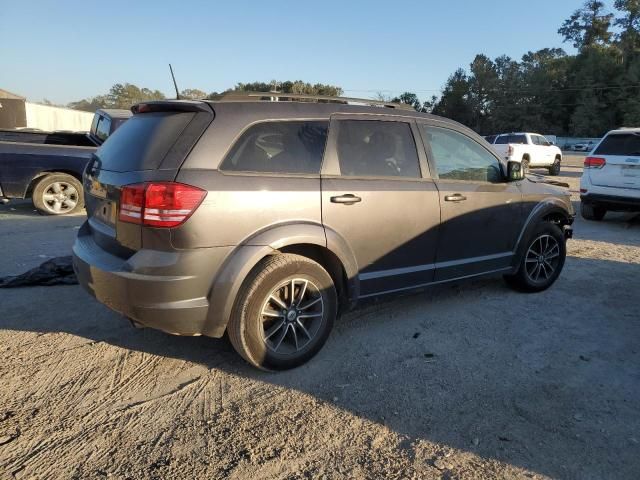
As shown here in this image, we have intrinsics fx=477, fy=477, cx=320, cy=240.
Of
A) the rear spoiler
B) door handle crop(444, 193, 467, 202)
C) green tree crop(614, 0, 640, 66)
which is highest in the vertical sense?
green tree crop(614, 0, 640, 66)

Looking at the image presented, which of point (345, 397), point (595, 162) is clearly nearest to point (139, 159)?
point (345, 397)

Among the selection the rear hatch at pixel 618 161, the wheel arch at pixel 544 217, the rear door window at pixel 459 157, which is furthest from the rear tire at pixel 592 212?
the rear door window at pixel 459 157

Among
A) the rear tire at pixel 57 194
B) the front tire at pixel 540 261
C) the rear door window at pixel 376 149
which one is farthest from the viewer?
the rear tire at pixel 57 194

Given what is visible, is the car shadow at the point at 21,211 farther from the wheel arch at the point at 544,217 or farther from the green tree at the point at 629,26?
the green tree at the point at 629,26

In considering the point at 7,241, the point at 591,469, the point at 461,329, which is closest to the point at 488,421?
the point at 591,469

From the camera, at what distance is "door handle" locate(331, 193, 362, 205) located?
11.2 feet

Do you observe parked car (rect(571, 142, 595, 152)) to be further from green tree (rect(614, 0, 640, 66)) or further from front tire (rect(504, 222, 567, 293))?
front tire (rect(504, 222, 567, 293))

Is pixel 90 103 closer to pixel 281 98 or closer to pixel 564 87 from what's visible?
pixel 564 87

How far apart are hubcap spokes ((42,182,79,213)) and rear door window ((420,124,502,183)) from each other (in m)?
7.18

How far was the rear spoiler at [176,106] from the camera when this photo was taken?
307cm

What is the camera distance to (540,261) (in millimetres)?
5059

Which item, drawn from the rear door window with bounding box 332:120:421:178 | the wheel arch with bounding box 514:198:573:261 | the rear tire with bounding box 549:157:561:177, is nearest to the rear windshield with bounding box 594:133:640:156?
the wheel arch with bounding box 514:198:573:261

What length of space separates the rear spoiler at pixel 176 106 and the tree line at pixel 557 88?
205ft

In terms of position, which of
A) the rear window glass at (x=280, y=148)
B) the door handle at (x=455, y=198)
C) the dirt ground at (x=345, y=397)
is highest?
the rear window glass at (x=280, y=148)
